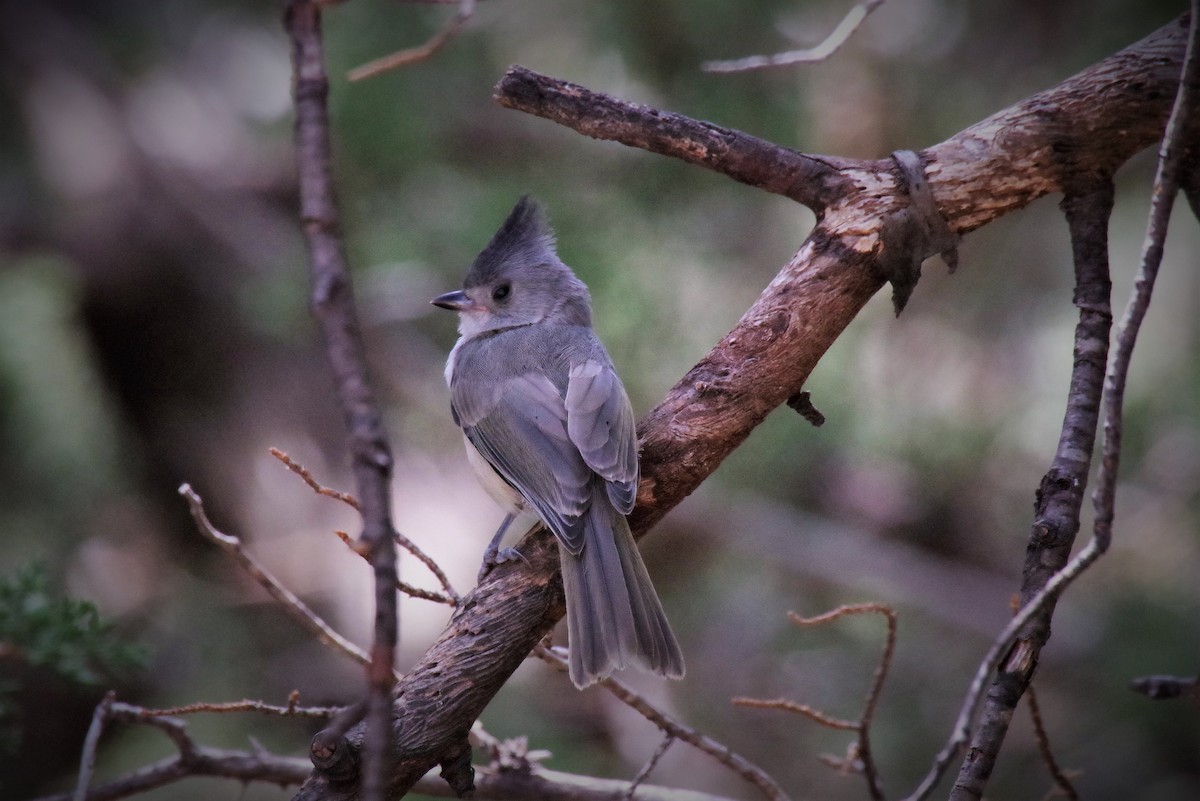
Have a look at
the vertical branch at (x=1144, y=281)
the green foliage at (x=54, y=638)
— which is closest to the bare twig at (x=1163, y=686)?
the vertical branch at (x=1144, y=281)

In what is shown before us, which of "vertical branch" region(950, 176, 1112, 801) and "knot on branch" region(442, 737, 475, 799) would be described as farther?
"knot on branch" region(442, 737, 475, 799)

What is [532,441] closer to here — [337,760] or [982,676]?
[337,760]

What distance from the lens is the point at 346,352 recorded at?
1279mm

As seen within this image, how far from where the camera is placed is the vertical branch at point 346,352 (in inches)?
46.5

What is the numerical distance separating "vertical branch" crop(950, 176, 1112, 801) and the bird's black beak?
200 cm

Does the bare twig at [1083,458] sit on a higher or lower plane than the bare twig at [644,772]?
higher

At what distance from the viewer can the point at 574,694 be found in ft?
16.3

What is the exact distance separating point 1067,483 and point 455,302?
2.25m

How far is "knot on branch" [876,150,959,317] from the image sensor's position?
238cm

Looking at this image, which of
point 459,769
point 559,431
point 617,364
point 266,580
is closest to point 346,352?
point 459,769

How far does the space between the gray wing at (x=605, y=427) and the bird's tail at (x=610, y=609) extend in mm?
113

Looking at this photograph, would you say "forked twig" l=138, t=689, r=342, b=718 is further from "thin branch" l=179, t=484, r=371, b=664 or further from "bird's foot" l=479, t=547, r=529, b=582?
"bird's foot" l=479, t=547, r=529, b=582

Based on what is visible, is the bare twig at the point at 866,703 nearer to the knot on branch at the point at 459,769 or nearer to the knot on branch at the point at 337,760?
the knot on branch at the point at 459,769

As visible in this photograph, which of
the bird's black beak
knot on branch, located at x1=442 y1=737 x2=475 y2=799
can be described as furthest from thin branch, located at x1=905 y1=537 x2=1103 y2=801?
the bird's black beak
